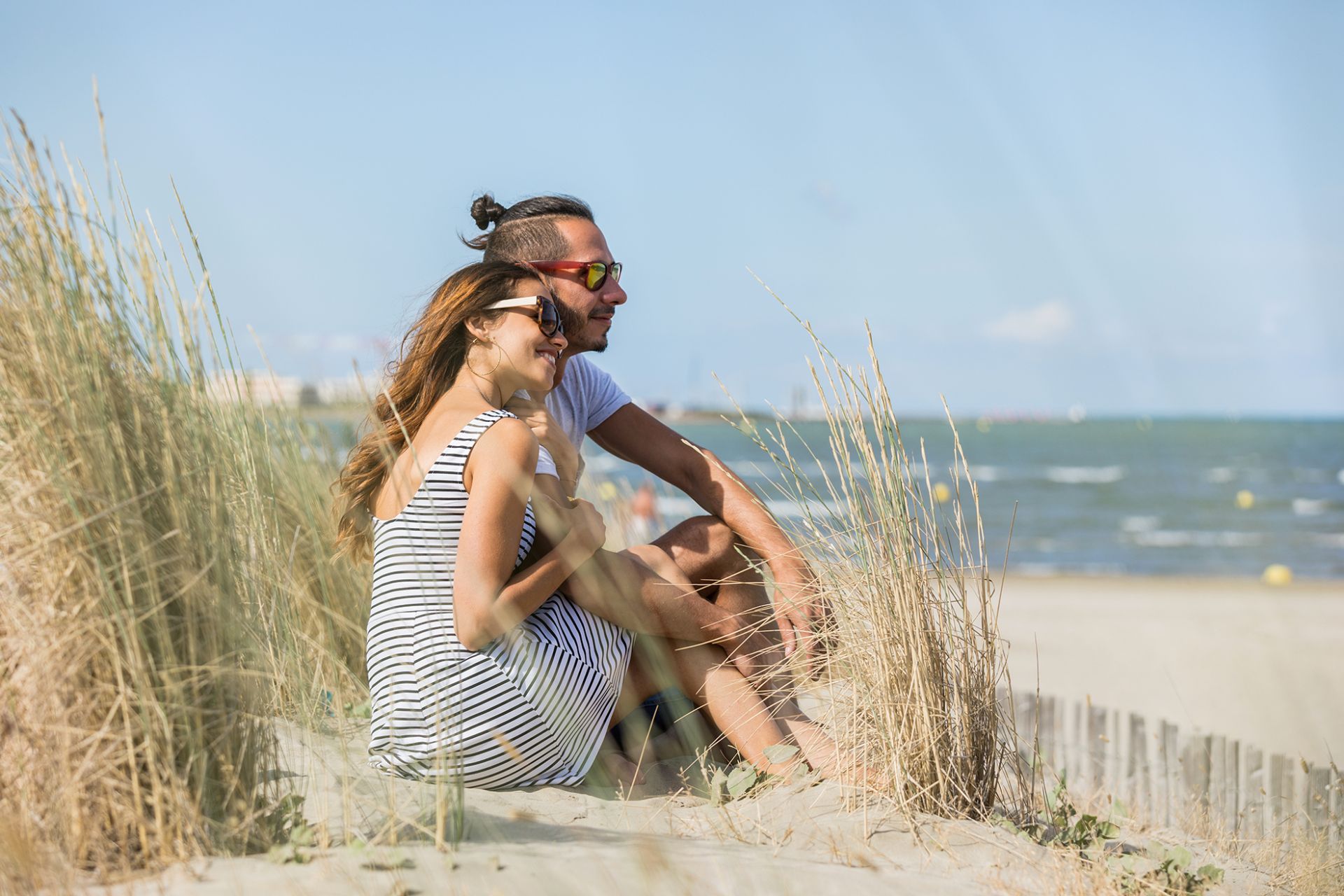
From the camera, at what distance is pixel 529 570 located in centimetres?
218

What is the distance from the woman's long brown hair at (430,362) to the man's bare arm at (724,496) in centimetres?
74

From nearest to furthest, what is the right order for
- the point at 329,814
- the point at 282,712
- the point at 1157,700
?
1. the point at 329,814
2. the point at 282,712
3. the point at 1157,700

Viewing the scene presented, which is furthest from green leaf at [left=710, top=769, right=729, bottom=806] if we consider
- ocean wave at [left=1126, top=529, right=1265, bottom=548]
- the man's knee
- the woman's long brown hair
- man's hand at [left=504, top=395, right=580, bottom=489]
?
ocean wave at [left=1126, top=529, right=1265, bottom=548]

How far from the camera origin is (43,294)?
165 cm

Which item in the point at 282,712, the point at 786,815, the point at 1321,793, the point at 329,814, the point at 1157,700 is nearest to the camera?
the point at 329,814

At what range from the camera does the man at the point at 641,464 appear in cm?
248

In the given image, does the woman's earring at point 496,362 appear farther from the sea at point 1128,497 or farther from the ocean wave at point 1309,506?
the ocean wave at point 1309,506

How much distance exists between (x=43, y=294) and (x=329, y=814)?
39.4 inches

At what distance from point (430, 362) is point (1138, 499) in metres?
28.8

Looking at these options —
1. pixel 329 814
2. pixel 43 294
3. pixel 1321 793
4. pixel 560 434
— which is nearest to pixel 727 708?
pixel 560 434

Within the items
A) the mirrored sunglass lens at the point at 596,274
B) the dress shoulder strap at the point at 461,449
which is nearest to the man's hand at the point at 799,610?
the dress shoulder strap at the point at 461,449

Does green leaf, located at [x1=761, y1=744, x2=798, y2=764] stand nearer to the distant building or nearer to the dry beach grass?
the dry beach grass

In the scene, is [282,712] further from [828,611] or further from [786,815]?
[828,611]

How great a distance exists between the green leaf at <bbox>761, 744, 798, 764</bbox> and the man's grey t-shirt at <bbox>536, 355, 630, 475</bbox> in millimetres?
1122
